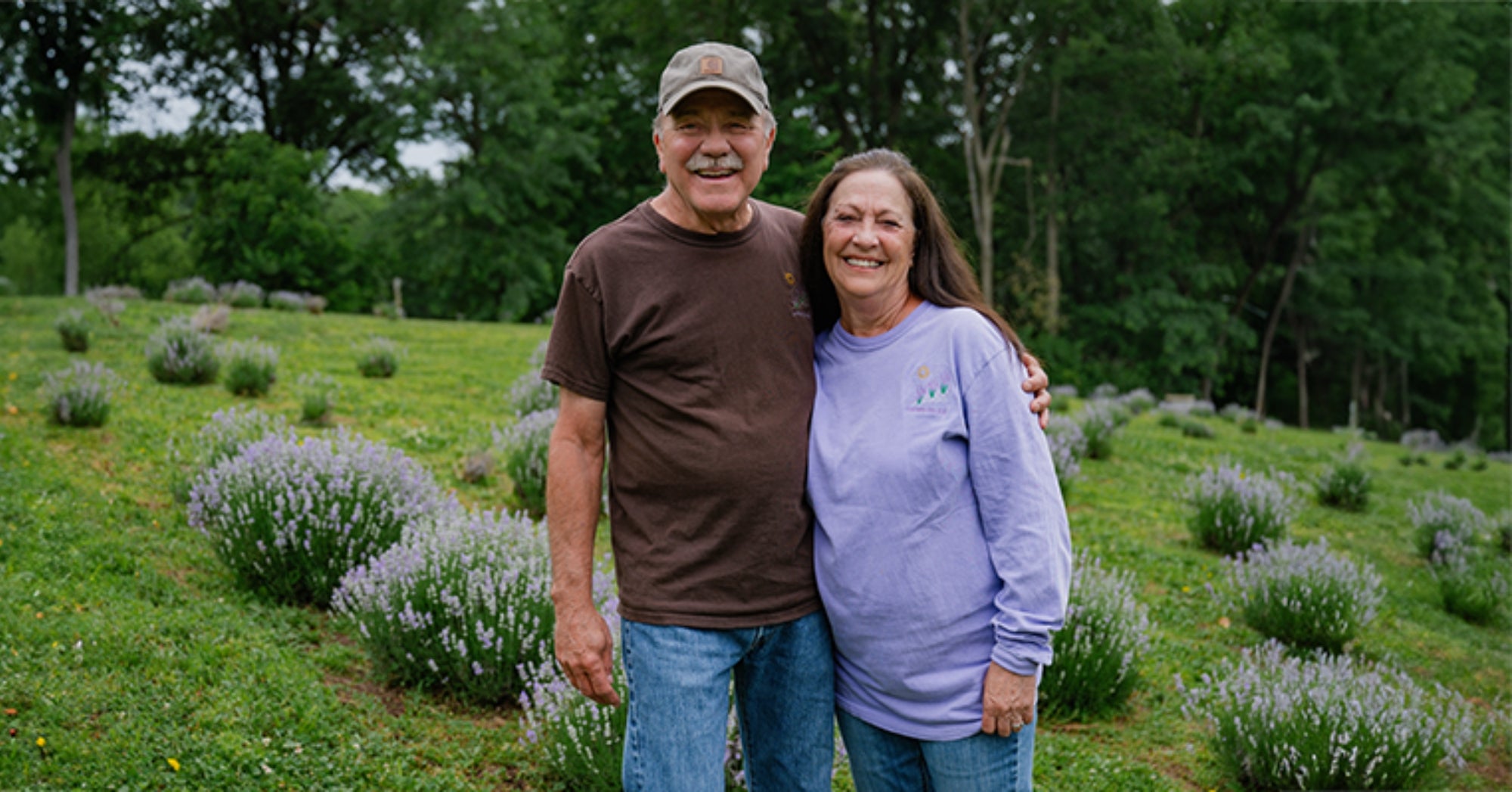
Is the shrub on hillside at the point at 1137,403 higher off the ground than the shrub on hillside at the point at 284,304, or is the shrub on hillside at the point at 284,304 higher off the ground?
the shrub on hillside at the point at 284,304

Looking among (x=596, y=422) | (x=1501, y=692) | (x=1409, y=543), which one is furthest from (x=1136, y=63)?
(x=596, y=422)

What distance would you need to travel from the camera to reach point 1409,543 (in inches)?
362

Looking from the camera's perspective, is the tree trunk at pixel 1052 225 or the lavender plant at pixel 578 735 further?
the tree trunk at pixel 1052 225

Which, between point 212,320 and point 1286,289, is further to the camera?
point 1286,289

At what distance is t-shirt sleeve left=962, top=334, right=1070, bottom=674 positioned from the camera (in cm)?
218

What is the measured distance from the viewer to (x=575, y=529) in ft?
8.15

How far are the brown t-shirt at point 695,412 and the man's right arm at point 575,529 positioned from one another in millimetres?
60

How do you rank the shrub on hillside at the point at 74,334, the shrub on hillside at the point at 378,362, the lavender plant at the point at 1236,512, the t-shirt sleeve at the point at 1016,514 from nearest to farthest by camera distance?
the t-shirt sleeve at the point at 1016,514 < the lavender plant at the point at 1236,512 < the shrub on hillside at the point at 74,334 < the shrub on hillside at the point at 378,362

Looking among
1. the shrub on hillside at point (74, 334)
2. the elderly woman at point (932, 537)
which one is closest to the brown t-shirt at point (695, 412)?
the elderly woman at point (932, 537)

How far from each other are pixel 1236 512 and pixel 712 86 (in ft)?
22.8

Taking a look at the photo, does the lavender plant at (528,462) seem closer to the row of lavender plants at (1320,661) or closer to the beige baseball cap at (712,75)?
the row of lavender plants at (1320,661)

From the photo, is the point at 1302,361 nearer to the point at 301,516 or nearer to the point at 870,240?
the point at 301,516

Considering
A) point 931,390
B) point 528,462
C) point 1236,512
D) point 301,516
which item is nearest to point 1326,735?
point 931,390

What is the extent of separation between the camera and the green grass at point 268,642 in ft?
12.1
